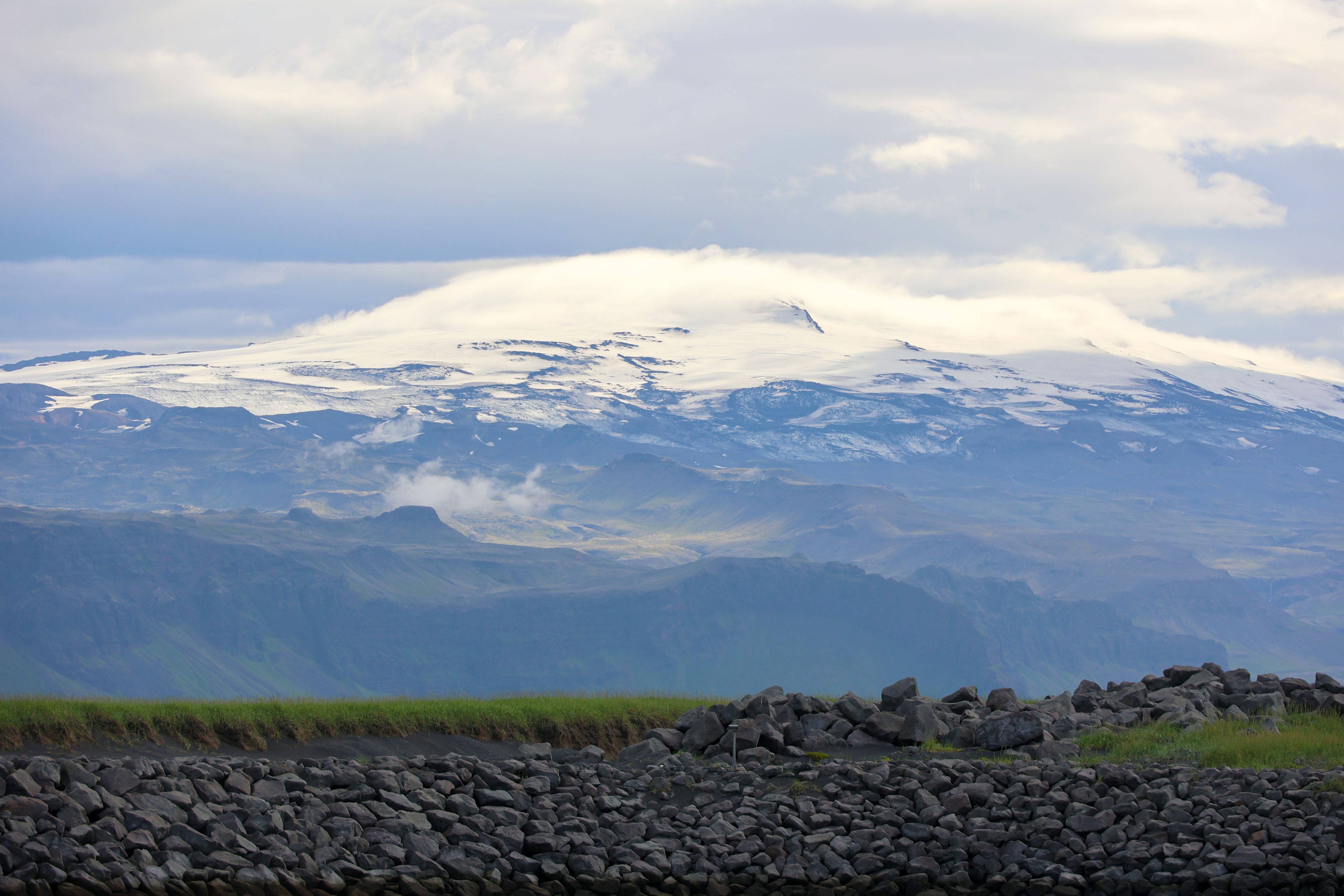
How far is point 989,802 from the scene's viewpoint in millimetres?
21375

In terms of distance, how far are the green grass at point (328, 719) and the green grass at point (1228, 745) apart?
10.5 meters

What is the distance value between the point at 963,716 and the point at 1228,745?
5960mm

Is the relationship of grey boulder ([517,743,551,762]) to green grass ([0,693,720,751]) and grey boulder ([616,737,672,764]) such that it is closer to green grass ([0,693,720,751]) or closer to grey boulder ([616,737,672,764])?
grey boulder ([616,737,672,764])

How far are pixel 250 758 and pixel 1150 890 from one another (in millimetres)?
15877

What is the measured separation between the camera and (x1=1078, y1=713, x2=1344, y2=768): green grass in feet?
77.3

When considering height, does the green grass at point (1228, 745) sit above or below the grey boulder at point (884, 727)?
below

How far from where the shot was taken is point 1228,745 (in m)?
24.2

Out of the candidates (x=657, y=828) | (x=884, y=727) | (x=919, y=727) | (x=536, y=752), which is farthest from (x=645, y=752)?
(x=919, y=727)

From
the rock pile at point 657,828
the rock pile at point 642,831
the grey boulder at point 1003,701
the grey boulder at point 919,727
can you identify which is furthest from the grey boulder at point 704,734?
the grey boulder at point 1003,701

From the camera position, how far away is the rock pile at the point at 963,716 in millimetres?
25422

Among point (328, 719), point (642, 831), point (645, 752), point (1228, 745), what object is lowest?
point (642, 831)

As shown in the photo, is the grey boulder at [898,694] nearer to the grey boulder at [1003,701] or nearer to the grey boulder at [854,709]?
the grey boulder at [854,709]

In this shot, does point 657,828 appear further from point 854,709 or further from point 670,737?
point 854,709

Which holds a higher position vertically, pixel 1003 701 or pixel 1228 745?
pixel 1228 745
